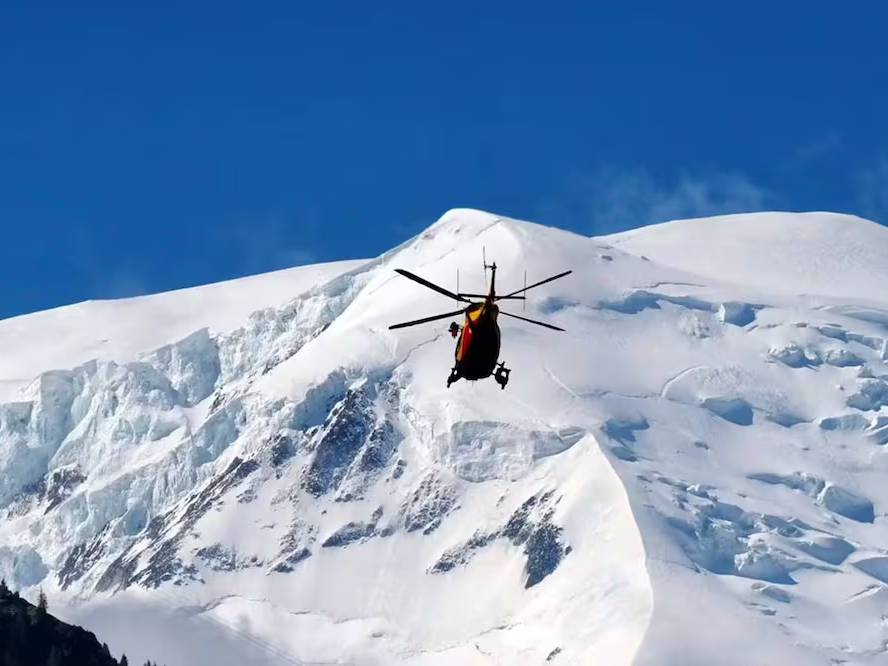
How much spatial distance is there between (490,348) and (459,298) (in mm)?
5478

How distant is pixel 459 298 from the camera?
126m

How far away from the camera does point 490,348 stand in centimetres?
13088
